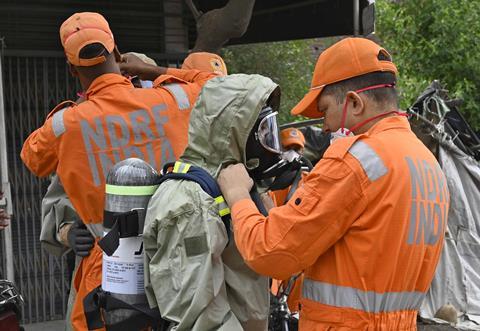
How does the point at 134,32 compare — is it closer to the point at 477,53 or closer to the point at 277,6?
the point at 277,6

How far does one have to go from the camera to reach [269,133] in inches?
96.3

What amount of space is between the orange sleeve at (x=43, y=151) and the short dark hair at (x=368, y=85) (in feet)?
4.52

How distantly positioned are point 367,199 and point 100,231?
1.49 m

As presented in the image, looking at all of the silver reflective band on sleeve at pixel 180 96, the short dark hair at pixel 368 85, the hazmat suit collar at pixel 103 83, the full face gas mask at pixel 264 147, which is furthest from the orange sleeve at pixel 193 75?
the short dark hair at pixel 368 85

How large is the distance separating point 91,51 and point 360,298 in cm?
174

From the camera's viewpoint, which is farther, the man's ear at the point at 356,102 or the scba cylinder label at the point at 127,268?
the scba cylinder label at the point at 127,268

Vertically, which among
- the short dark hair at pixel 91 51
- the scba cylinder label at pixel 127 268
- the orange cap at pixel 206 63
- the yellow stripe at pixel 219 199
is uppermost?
the orange cap at pixel 206 63

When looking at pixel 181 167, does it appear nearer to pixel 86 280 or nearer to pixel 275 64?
pixel 86 280

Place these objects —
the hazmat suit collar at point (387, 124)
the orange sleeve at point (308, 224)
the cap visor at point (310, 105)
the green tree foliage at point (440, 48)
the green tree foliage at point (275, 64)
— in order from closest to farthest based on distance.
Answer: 1. the orange sleeve at point (308, 224)
2. the hazmat suit collar at point (387, 124)
3. the cap visor at point (310, 105)
4. the green tree foliage at point (440, 48)
5. the green tree foliage at point (275, 64)

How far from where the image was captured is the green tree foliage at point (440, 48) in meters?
9.97

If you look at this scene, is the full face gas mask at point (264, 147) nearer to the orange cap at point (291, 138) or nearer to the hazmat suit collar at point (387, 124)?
the hazmat suit collar at point (387, 124)

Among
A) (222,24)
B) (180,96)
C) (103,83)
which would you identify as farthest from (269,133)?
(222,24)

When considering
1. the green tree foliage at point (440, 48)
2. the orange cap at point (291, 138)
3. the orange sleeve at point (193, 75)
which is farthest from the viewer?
the green tree foliage at point (440, 48)

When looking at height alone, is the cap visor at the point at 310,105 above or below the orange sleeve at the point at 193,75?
below
